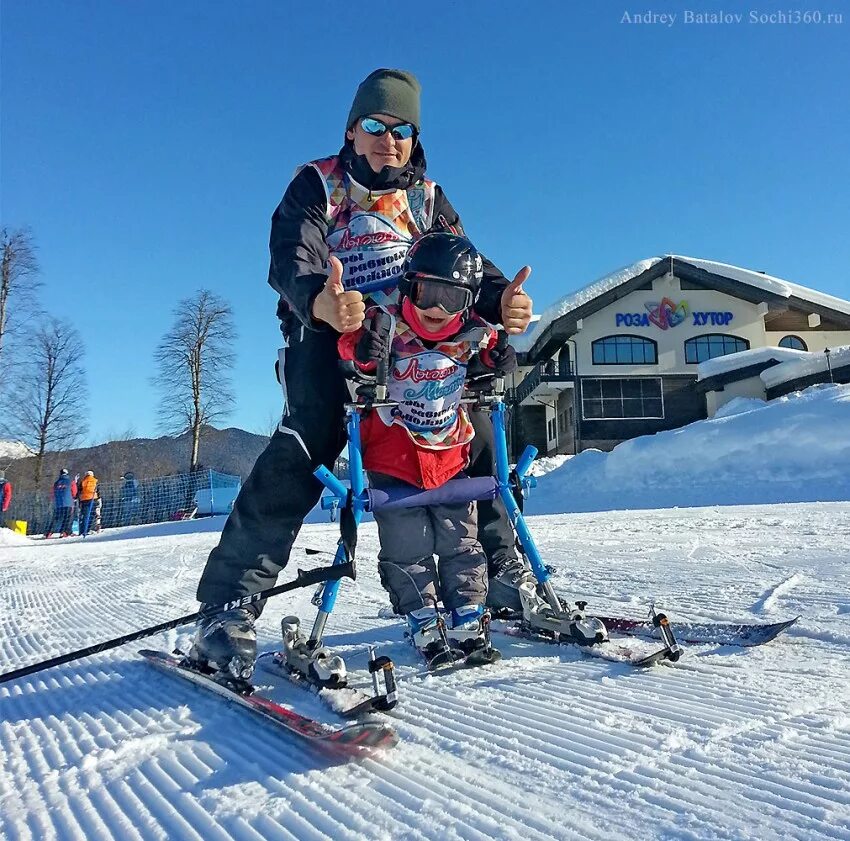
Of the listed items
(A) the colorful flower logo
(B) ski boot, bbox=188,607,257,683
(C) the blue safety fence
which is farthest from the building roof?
(B) ski boot, bbox=188,607,257,683

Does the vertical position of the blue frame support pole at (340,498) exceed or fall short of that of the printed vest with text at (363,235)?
it falls short

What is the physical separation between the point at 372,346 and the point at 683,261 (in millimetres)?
26764

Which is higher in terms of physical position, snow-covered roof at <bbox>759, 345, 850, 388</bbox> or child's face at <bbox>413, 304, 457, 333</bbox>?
snow-covered roof at <bbox>759, 345, 850, 388</bbox>

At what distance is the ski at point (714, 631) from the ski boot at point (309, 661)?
93cm

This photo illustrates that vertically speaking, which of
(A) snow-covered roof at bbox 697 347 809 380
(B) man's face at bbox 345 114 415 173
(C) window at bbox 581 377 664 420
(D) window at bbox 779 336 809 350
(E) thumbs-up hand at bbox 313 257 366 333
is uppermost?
(D) window at bbox 779 336 809 350

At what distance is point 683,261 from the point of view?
2608 cm

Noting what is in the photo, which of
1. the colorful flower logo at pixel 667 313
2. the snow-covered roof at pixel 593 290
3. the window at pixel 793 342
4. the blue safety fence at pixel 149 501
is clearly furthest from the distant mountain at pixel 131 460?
the window at pixel 793 342

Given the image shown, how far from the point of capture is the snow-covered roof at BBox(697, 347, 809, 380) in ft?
71.8

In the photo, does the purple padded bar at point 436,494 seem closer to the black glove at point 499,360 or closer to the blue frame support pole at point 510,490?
the blue frame support pole at point 510,490

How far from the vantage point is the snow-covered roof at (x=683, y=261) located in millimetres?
25219

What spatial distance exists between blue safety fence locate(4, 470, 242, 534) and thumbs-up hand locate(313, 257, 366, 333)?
792 inches

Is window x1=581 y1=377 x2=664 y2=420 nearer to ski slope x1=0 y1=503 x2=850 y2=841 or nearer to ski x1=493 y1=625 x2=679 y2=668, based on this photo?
ski slope x1=0 y1=503 x2=850 y2=841

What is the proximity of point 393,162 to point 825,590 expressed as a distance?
2.41m

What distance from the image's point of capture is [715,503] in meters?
9.74
